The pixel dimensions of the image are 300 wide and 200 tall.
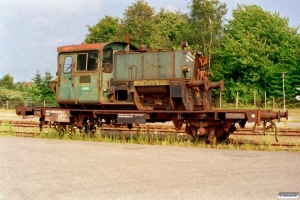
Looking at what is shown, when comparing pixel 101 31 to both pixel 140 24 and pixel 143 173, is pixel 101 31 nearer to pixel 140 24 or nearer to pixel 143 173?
pixel 140 24

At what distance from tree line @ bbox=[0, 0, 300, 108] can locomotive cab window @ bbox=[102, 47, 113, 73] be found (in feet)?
79.4

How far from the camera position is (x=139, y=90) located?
1259cm

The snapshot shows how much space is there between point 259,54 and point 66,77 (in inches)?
1157

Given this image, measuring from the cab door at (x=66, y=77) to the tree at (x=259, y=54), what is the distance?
25.0m

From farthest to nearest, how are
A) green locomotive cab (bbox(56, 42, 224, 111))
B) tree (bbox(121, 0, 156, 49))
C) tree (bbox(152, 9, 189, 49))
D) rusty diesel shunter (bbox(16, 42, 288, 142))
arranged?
tree (bbox(152, 9, 189, 49)), tree (bbox(121, 0, 156, 49)), green locomotive cab (bbox(56, 42, 224, 111)), rusty diesel shunter (bbox(16, 42, 288, 142))

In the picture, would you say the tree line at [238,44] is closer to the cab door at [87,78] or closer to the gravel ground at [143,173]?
the cab door at [87,78]

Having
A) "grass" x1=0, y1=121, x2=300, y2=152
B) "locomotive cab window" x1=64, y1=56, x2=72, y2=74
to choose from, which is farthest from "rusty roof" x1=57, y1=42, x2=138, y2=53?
"grass" x1=0, y1=121, x2=300, y2=152

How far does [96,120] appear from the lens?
44.7ft

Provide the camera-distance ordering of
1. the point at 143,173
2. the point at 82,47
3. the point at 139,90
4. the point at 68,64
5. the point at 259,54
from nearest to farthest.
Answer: the point at 143,173
the point at 139,90
the point at 82,47
the point at 68,64
the point at 259,54

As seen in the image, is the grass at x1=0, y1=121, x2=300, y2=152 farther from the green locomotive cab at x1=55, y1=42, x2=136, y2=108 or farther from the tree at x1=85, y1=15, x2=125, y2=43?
the tree at x1=85, y1=15, x2=125, y2=43

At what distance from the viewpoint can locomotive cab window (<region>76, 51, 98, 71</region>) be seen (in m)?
13.1

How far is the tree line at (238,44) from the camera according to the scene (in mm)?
37562

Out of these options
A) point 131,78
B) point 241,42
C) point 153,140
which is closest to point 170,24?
point 241,42

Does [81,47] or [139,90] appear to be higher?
[81,47]
